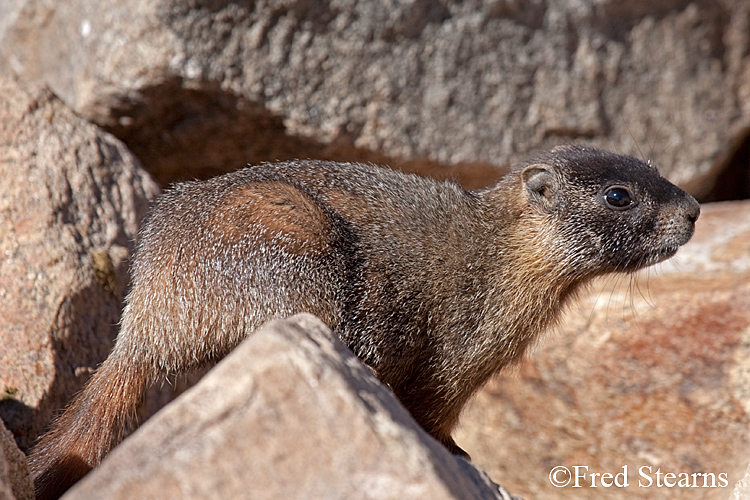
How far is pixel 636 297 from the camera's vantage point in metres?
5.45

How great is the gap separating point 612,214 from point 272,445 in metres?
2.74

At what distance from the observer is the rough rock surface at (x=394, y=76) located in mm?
5668

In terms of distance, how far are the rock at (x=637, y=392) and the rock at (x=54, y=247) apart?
274cm

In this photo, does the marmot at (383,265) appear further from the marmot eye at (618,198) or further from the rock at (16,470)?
the rock at (16,470)

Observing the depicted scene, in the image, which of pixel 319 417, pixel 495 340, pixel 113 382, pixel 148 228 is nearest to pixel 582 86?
pixel 495 340

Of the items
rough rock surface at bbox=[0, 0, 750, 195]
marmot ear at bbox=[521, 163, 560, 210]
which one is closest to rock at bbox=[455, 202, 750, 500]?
marmot ear at bbox=[521, 163, 560, 210]

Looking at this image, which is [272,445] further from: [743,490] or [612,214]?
[612,214]

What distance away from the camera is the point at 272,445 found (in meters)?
2.23

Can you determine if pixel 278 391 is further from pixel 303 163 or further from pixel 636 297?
pixel 636 297

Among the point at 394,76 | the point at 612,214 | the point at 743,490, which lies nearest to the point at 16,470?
the point at 743,490

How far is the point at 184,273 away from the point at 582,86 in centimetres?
445

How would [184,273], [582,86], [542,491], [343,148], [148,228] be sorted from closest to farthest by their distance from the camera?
[184,273], [148,228], [542,491], [343,148], [582,86]

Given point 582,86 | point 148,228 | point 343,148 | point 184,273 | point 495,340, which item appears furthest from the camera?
point 582,86

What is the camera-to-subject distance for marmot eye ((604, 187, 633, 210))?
170 inches
